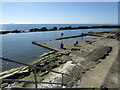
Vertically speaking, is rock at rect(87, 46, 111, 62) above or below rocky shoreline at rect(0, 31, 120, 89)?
above

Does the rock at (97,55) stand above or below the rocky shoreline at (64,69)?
above

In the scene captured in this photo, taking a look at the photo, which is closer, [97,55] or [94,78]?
[94,78]

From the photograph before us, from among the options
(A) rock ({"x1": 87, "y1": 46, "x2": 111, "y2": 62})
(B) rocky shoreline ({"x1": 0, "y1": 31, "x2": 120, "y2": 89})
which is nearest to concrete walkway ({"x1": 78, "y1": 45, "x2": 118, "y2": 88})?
(B) rocky shoreline ({"x1": 0, "y1": 31, "x2": 120, "y2": 89})

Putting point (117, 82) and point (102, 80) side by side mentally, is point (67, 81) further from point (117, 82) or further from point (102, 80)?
point (117, 82)

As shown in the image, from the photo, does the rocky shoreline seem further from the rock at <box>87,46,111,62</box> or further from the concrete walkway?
the concrete walkway

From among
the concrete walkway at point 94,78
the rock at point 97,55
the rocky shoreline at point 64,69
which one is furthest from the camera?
the rock at point 97,55

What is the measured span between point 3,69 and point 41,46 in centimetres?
904

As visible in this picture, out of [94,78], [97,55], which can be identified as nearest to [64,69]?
[94,78]

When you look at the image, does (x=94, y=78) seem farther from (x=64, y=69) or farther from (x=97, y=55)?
(x=97, y=55)

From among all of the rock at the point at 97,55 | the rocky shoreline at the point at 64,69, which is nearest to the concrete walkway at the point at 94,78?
the rocky shoreline at the point at 64,69

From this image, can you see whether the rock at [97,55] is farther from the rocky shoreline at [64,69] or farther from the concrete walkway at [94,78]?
the concrete walkway at [94,78]

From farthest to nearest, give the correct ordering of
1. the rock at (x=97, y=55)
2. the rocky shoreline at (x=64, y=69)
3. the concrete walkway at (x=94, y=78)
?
the rock at (x=97, y=55)
the rocky shoreline at (x=64, y=69)
the concrete walkway at (x=94, y=78)

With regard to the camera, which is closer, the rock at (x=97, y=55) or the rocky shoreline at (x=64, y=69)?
the rocky shoreline at (x=64, y=69)

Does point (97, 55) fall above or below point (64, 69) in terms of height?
above
